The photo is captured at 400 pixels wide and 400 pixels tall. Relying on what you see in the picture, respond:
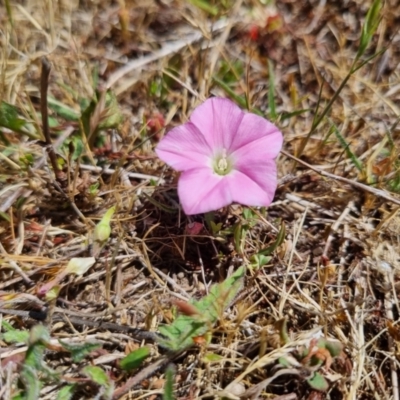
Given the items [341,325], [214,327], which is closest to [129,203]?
[214,327]

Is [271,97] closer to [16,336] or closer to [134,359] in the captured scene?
[134,359]

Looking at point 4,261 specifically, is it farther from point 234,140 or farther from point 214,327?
point 234,140

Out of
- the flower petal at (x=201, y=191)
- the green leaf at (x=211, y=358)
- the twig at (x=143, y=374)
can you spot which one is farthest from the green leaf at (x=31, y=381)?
the flower petal at (x=201, y=191)

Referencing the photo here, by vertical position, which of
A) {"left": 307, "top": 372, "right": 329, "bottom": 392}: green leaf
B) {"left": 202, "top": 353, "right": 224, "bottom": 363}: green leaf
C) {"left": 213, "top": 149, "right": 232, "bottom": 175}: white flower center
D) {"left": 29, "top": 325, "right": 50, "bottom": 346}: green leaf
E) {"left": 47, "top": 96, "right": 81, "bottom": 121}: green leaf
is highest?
{"left": 213, "top": 149, "right": 232, "bottom": 175}: white flower center

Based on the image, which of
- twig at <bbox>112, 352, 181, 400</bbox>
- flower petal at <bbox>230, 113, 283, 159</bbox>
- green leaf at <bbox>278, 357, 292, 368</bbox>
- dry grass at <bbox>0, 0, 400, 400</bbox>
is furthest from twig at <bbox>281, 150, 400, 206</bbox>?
twig at <bbox>112, 352, 181, 400</bbox>

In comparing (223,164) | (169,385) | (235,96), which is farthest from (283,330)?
(235,96)

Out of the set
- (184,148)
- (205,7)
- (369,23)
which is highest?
(369,23)

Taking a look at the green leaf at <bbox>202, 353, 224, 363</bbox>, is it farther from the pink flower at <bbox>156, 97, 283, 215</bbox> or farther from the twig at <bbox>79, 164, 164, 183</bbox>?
the twig at <bbox>79, 164, 164, 183</bbox>
